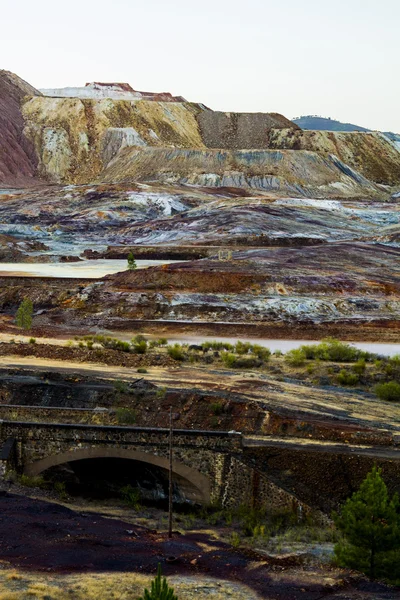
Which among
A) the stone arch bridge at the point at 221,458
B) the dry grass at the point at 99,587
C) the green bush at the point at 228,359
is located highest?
the green bush at the point at 228,359

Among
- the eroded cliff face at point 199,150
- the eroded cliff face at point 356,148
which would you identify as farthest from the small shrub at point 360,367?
the eroded cliff face at point 356,148

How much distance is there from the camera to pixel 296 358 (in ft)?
141

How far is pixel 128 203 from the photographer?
121 meters

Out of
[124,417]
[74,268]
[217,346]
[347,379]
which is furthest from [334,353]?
[74,268]

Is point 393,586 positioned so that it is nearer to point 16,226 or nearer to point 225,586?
point 225,586

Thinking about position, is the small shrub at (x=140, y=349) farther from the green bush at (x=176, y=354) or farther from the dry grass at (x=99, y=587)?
the dry grass at (x=99, y=587)

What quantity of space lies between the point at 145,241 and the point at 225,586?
276 ft

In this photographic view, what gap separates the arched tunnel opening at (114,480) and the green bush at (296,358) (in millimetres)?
14924

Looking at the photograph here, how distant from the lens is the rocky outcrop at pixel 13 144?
511ft

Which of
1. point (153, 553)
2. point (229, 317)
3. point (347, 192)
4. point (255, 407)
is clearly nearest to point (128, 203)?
point (347, 192)

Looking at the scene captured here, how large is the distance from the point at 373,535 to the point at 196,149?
136 meters

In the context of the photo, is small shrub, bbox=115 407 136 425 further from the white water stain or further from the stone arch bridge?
the white water stain

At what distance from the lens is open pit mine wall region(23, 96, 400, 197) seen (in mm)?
Answer: 146000

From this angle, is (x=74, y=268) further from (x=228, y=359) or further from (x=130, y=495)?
(x=130, y=495)
